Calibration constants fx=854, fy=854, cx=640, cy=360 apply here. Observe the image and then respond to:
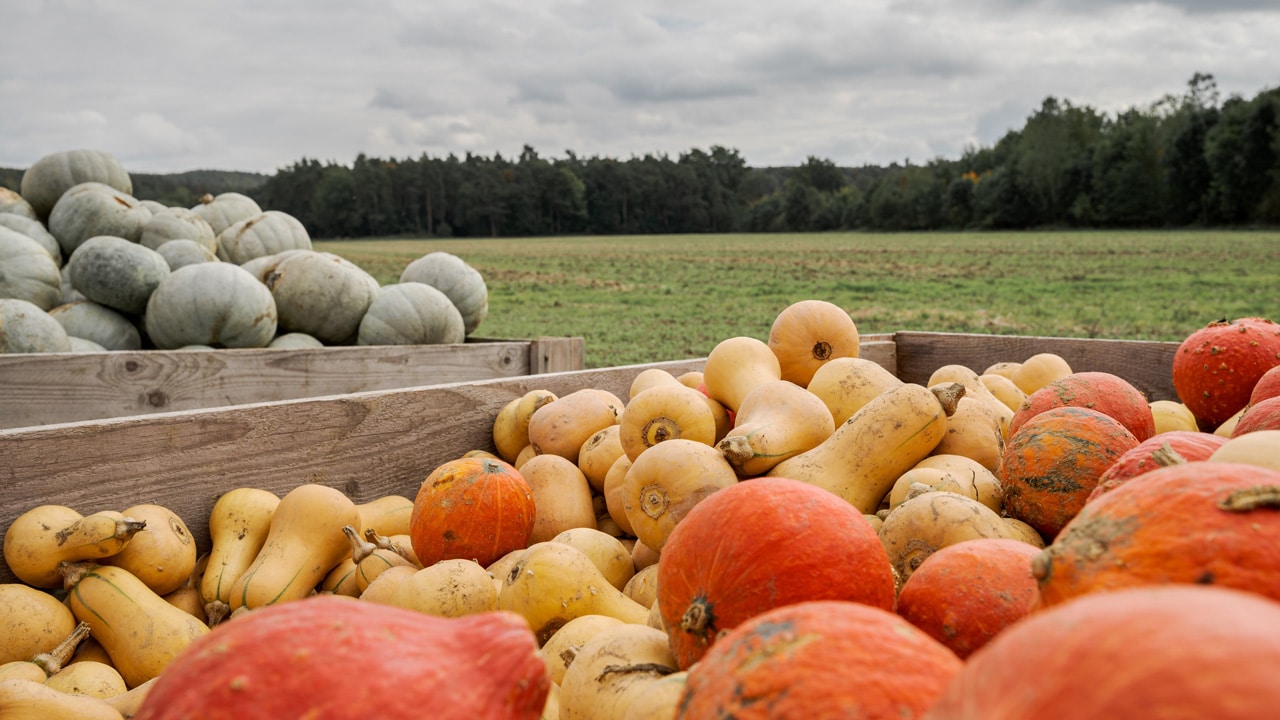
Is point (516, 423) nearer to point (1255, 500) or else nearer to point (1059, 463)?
point (1059, 463)

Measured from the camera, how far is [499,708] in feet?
2.62

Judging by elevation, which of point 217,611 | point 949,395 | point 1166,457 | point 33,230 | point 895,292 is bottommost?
point 895,292

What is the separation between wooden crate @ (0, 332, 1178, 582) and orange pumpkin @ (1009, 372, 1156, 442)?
5.69ft

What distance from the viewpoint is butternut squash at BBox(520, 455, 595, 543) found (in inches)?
97.9

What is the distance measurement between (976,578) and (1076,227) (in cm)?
6881

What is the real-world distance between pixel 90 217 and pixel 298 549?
18.2 feet

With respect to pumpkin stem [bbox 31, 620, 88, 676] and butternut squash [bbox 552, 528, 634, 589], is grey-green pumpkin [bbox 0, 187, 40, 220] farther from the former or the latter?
butternut squash [bbox 552, 528, 634, 589]

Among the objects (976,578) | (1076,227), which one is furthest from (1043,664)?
(1076,227)

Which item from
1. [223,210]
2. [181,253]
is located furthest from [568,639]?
[223,210]

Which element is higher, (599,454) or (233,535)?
(599,454)

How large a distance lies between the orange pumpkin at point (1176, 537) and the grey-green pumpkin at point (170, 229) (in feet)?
22.6

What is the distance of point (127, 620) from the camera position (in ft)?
6.58

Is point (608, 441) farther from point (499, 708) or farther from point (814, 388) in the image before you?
point (499, 708)

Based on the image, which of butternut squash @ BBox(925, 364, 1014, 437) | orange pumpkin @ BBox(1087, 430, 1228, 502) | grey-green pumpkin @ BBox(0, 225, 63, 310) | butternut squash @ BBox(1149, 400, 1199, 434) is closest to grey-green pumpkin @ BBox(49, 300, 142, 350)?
grey-green pumpkin @ BBox(0, 225, 63, 310)
